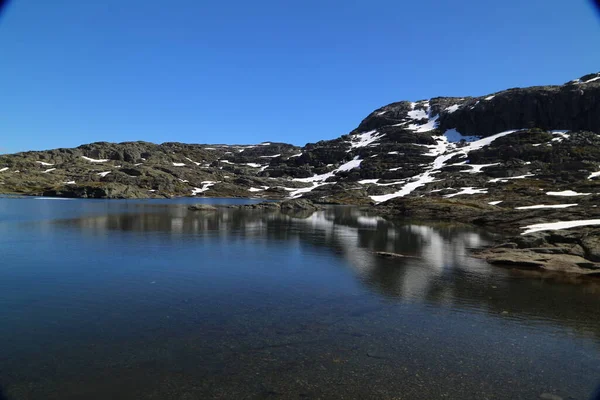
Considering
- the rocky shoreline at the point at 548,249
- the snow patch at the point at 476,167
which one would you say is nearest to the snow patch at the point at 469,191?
the snow patch at the point at 476,167

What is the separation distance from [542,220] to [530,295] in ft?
138

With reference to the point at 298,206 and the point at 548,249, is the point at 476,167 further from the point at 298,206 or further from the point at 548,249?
the point at 548,249

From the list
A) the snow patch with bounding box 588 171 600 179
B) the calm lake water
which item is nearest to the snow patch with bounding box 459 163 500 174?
the snow patch with bounding box 588 171 600 179

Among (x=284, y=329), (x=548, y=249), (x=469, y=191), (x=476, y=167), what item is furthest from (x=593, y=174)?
(x=284, y=329)

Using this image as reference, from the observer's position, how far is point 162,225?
7119 cm

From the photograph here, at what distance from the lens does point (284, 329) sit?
816 inches

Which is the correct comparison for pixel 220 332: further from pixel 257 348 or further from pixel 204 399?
pixel 204 399

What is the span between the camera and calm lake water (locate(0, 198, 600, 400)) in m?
14.9

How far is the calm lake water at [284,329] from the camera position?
14.9 meters

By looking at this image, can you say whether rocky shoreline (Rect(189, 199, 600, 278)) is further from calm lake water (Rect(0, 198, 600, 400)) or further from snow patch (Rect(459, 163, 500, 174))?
snow patch (Rect(459, 163, 500, 174))

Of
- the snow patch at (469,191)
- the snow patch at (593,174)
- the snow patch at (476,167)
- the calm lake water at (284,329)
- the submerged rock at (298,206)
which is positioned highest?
the snow patch at (476,167)

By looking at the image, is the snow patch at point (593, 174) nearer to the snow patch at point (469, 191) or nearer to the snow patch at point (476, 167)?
the snow patch at point (469, 191)

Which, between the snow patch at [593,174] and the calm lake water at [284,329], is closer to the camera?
the calm lake water at [284,329]

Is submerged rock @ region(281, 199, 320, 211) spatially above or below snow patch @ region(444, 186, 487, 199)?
below
